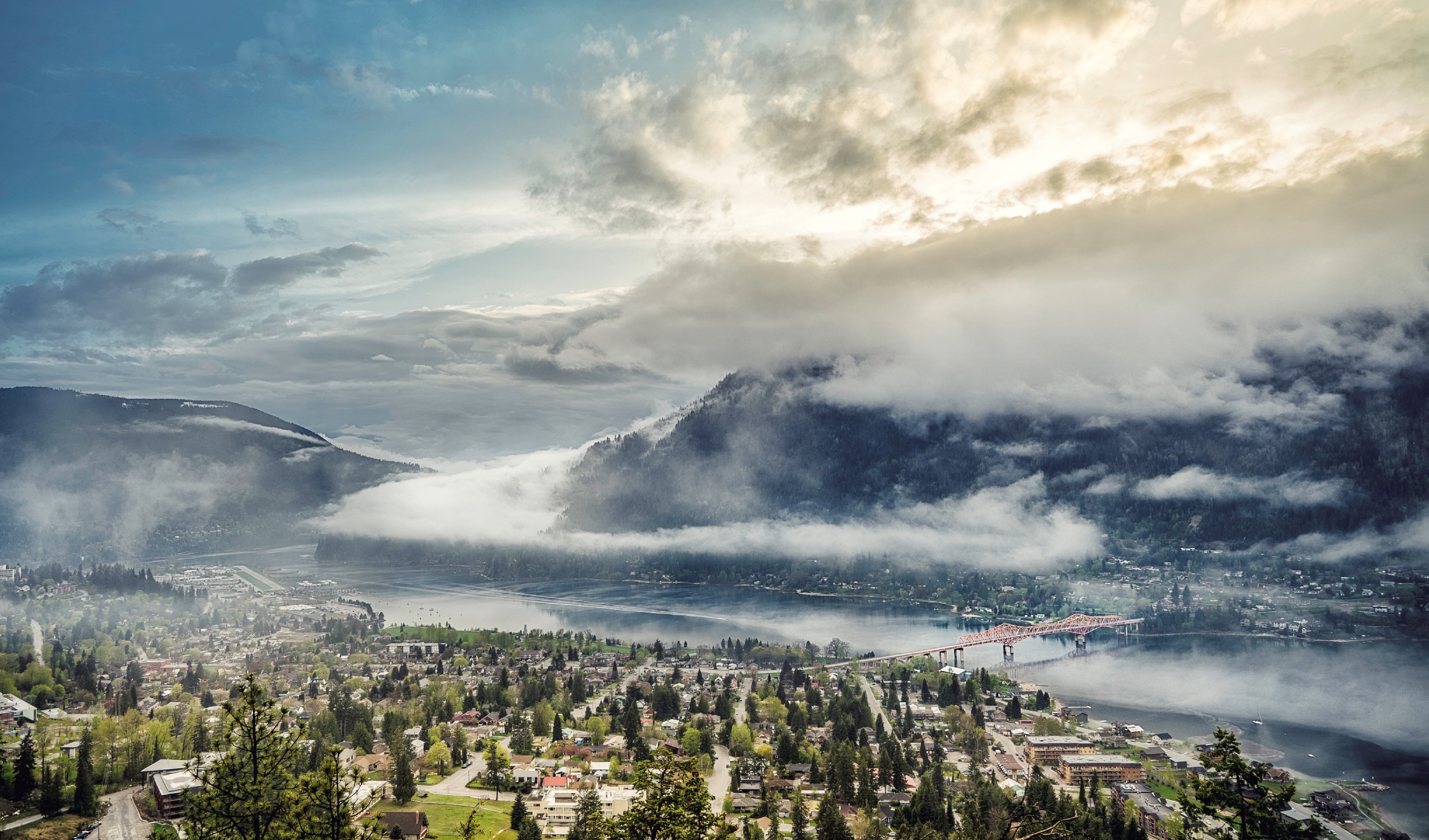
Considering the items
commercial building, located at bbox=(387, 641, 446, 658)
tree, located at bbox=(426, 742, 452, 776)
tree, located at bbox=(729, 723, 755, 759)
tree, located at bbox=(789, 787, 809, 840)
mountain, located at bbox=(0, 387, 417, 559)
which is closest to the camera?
tree, located at bbox=(789, 787, 809, 840)

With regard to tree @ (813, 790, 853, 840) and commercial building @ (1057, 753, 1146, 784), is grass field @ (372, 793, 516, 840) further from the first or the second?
commercial building @ (1057, 753, 1146, 784)

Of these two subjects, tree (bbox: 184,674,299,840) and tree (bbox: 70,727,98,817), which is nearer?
tree (bbox: 184,674,299,840)

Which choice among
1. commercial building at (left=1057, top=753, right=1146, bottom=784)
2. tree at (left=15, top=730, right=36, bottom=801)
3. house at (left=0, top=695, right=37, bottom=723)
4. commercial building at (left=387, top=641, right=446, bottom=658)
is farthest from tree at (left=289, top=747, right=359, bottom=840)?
commercial building at (left=387, top=641, right=446, bottom=658)

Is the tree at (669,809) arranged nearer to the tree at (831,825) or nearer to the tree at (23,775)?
the tree at (831,825)

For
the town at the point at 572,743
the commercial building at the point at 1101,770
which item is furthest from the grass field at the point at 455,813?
the commercial building at the point at 1101,770

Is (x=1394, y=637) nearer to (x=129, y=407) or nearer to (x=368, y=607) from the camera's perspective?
(x=368, y=607)

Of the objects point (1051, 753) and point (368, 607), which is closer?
point (1051, 753)

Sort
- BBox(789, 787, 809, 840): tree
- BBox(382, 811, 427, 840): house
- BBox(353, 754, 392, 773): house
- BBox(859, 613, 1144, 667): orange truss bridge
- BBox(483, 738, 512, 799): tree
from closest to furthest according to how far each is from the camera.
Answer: BBox(789, 787, 809, 840): tree, BBox(382, 811, 427, 840): house, BBox(483, 738, 512, 799): tree, BBox(353, 754, 392, 773): house, BBox(859, 613, 1144, 667): orange truss bridge

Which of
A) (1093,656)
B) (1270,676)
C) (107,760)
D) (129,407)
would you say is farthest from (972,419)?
(129,407)
